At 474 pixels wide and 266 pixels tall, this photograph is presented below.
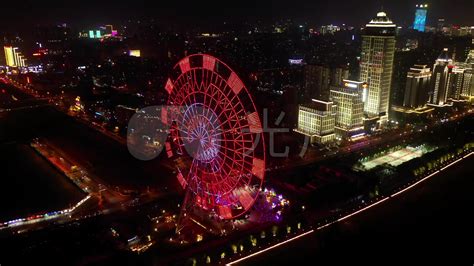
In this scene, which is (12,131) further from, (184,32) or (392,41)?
(184,32)

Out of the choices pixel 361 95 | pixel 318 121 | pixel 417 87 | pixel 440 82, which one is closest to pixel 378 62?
pixel 361 95

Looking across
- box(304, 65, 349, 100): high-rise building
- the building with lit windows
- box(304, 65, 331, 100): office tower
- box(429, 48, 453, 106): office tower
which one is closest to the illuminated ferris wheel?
the building with lit windows

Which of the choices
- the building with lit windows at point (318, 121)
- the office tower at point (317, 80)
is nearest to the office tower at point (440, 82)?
the office tower at point (317, 80)

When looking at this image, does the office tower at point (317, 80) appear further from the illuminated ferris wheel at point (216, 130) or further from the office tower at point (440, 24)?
the office tower at point (440, 24)

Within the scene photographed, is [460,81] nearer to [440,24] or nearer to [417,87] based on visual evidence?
[417,87]

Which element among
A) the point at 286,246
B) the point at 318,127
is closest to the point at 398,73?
the point at 318,127

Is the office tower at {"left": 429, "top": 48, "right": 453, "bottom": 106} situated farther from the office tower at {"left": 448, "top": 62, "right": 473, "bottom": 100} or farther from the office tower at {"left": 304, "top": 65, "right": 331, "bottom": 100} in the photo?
the office tower at {"left": 304, "top": 65, "right": 331, "bottom": 100}
